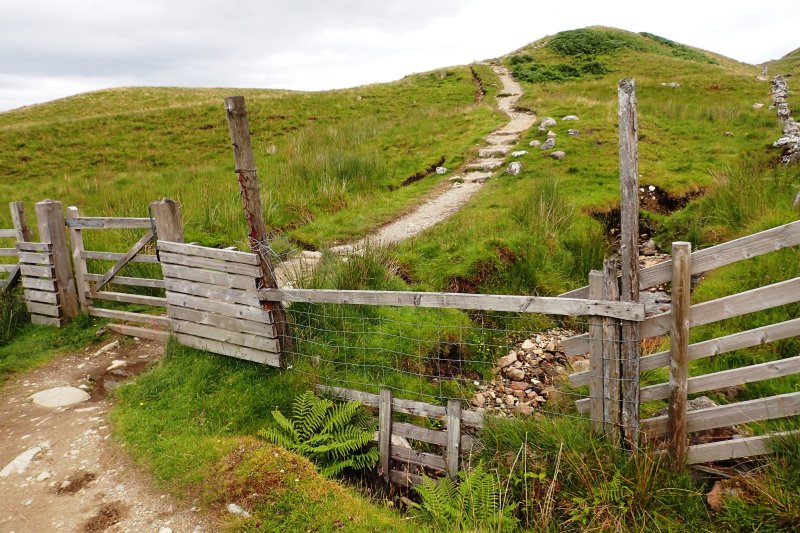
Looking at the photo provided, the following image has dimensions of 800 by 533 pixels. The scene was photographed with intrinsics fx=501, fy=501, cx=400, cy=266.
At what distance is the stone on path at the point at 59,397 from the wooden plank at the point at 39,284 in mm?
2229

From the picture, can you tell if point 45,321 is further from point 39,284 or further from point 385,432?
point 385,432

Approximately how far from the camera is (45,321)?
327 inches

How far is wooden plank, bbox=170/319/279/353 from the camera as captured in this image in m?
5.99

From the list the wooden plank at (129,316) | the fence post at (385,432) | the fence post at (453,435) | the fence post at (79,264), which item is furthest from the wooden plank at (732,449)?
the fence post at (79,264)

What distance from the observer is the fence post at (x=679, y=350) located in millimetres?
3779

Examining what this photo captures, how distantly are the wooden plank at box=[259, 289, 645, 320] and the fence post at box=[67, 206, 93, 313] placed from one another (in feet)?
14.0

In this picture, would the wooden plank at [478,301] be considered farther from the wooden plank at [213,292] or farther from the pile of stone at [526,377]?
the pile of stone at [526,377]

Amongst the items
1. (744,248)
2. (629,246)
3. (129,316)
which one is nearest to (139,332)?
(129,316)

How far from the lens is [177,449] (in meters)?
5.09

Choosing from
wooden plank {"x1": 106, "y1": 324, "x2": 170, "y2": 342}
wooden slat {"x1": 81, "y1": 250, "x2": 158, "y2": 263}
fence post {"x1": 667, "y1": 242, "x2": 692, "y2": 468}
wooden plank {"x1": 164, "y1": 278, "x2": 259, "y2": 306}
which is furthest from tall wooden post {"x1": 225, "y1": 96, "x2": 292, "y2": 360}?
fence post {"x1": 667, "y1": 242, "x2": 692, "y2": 468}

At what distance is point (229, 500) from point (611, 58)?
4898cm

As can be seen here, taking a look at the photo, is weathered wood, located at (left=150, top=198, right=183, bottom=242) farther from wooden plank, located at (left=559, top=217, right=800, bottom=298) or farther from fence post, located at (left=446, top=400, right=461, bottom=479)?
wooden plank, located at (left=559, top=217, right=800, bottom=298)

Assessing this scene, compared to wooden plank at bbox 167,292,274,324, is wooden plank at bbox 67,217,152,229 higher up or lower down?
higher up

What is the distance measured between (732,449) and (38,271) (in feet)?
31.6
